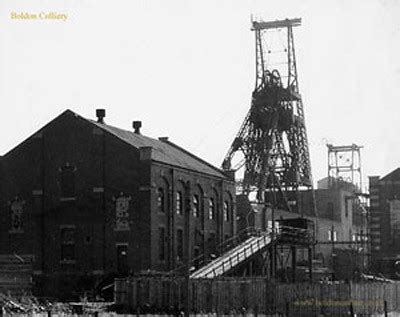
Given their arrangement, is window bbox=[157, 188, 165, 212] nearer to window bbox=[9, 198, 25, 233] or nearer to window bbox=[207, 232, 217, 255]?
window bbox=[207, 232, 217, 255]

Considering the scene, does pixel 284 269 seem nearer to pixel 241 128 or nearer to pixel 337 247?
pixel 241 128

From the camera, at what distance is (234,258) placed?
4856cm

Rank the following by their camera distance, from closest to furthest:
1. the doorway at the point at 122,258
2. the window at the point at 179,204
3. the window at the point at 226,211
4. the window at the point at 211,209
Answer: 1. the doorway at the point at 122,258
2. the window at the point at 179,204
3. the window at the point at 211,209
4. the window at the point at 226,211

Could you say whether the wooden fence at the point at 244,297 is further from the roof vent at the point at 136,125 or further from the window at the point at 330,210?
the window at the point at 330,210

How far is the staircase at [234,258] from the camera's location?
146 ft

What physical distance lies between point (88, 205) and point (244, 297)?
55.5 ft

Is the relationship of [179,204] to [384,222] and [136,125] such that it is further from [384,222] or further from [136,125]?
[384,222]

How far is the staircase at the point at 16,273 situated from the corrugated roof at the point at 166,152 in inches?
370

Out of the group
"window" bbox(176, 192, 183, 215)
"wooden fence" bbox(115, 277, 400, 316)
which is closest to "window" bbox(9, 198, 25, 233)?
"window" bbox(176, 192, 183, 215)

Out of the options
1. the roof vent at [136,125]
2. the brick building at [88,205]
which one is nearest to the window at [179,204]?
the brick building at [88,205]

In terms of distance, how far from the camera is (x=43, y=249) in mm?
48312

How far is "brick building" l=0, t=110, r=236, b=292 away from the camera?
4669 cm

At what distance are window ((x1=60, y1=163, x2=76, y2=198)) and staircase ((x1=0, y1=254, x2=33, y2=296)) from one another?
4454 mm

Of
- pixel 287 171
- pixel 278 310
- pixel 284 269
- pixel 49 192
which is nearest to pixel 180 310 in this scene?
pixel 278 310
